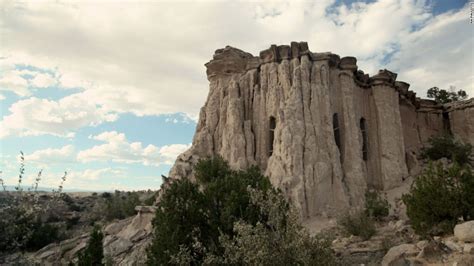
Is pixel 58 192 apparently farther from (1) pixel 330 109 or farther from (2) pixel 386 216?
(1) pixel 330 109

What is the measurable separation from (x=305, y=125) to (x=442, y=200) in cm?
1150

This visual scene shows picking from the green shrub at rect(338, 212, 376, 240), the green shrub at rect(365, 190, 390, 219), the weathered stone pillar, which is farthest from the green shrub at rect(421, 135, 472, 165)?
the green shrub at rect(338, 212, 376, 240)

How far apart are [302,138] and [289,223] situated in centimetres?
1688

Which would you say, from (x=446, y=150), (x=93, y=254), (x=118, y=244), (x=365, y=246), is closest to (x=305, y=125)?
(x=365, y=246)

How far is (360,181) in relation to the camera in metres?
23.5

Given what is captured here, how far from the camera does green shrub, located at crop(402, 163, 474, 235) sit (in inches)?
502

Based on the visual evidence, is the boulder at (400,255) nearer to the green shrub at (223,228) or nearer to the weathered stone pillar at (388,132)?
the green shrub at (223,228)

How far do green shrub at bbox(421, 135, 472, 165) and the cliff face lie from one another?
1.60 meters

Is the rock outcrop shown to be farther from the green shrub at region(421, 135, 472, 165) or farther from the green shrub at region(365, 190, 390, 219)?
the green shrub at region(421, 135, 472, 165)

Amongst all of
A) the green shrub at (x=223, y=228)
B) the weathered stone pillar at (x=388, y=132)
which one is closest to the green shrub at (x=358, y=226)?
the green shrub at (x=223, y=228)

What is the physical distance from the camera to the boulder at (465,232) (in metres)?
11.1

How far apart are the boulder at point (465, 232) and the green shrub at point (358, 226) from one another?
4.59 meters

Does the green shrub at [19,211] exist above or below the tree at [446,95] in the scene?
below

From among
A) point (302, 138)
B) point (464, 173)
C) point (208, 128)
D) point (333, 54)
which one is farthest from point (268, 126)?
point (464, 173)
